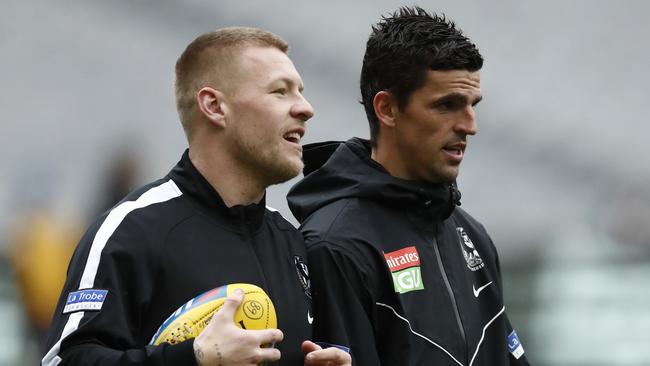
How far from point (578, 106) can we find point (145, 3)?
3.34m

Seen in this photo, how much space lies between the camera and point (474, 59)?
3.29 m

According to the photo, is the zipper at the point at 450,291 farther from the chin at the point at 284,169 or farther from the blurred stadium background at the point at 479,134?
the blurred stadium background at the point at 479,134

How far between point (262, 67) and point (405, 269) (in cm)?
65

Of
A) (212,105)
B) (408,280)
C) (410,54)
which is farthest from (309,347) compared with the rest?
(410,54)

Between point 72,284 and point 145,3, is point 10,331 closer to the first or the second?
point 145,3

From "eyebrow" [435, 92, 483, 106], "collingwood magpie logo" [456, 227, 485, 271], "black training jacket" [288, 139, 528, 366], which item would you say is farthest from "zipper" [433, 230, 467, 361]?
"eyebrow" [435, 92, 483, 106]

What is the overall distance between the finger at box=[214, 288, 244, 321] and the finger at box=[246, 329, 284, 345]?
51mm

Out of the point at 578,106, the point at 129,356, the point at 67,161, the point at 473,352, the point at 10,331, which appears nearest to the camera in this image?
the point at 129,356

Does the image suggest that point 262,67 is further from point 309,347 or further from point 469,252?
point 469,252

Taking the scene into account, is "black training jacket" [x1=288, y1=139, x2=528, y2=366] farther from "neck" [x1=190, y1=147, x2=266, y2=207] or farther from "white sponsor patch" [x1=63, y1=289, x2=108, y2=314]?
Result: "white sponsor patch" [x1=63, y1=289, x2=108, y2=314]

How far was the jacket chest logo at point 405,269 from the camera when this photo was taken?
3.06 metres

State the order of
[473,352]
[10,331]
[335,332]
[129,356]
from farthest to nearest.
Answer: [10,331] → [473,352] → [335,332] → [129,356]

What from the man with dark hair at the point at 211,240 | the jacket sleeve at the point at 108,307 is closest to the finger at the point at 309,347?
the man with dark hair at the point at 211,240

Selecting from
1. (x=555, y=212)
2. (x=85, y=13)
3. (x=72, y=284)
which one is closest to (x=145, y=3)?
(x=85, y=13)
